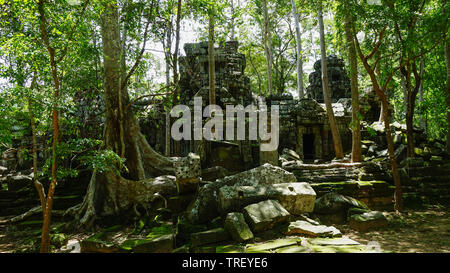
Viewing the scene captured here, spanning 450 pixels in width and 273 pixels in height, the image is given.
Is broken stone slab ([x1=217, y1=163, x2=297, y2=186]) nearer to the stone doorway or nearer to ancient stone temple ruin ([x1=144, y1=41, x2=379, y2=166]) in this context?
ancient stone temple ruin ([x1=144, y1=41, x2=379, y2=166])

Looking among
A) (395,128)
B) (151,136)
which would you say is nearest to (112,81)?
(151,136)

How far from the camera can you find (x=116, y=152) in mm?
7199

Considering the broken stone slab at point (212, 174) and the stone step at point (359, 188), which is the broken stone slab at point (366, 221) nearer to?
the stone step at point (359, 188)

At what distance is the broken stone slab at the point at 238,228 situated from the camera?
4008mm

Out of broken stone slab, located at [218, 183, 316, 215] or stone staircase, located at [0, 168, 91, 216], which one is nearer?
broken stone slab, located at [218, 183, 316, 215]

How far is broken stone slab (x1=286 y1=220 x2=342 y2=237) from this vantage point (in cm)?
405

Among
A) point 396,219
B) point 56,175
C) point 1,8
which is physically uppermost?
point 1,8

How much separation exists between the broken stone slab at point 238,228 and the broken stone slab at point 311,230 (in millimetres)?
676

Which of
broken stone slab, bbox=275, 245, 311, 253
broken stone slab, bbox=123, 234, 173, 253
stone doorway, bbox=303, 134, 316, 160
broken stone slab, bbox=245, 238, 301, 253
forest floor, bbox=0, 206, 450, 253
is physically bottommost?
forest floor, bbox=0, 206, 450, 253

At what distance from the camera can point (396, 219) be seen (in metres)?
6.52

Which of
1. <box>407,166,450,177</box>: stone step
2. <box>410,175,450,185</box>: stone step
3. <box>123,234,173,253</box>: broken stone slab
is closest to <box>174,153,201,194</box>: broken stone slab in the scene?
<box>123,234,173,253</box>: broken stone slab

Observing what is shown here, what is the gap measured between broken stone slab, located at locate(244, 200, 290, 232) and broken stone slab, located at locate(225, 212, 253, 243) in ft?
0.42
